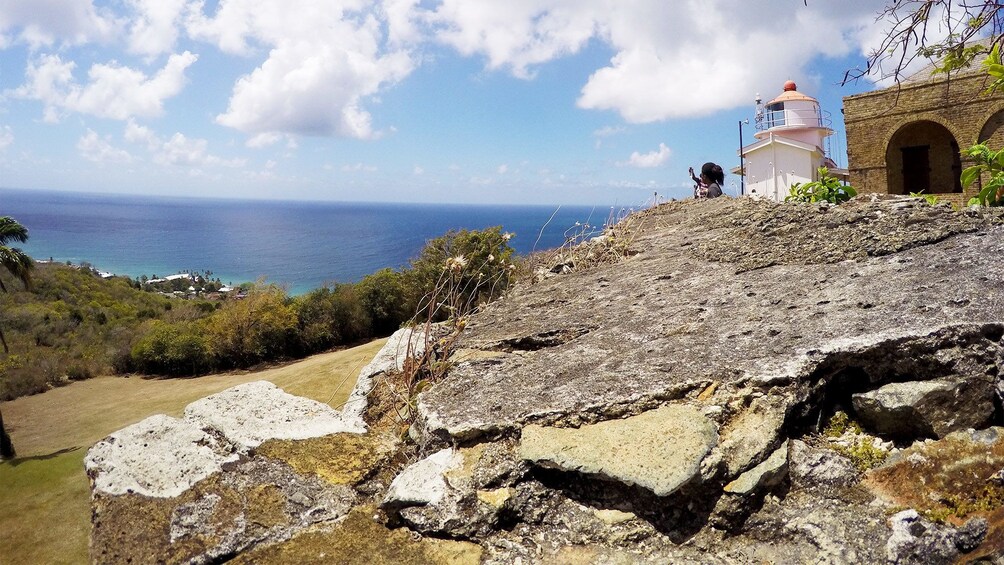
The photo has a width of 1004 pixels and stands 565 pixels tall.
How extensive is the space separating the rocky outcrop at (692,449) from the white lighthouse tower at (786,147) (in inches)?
720

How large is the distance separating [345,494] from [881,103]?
60.9 feet

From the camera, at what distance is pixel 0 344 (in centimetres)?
2242

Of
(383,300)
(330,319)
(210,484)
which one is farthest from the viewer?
(383,300)

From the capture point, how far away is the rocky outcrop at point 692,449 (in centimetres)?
219

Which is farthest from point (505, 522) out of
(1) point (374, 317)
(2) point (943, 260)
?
(1) point (374, 317)

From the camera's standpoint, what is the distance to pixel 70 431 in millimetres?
16438

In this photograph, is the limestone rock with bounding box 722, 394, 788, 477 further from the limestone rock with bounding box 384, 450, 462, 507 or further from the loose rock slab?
the limestone rock with bounding box 384, 450, 462, 507

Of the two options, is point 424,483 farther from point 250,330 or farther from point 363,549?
point 250,330

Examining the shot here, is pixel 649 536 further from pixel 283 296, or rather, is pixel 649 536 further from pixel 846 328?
pixel 283 296

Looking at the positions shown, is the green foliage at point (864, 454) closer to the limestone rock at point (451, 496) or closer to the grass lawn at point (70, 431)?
the limestone rock at point (451, 496)

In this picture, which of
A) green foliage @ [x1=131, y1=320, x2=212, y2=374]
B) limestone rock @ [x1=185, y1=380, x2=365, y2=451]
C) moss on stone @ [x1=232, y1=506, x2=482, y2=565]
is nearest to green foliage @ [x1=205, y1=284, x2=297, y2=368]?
green foliage @ [x1=131, y1=320, x2=212, y2=374]

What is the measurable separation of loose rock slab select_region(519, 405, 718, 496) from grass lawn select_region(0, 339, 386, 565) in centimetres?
291

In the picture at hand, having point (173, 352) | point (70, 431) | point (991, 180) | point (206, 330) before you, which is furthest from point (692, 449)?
point (206, 330)

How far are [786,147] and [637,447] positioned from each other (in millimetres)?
20797
